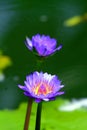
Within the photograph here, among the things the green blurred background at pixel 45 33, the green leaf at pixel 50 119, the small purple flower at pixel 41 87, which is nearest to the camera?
the small purple flower at pixel 41 87

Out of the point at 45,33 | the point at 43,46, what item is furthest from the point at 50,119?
the point at 45,33

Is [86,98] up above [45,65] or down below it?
below

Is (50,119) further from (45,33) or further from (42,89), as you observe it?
(45,33)

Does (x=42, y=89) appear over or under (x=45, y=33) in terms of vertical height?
under

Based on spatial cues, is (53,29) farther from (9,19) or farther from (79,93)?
(79,93)

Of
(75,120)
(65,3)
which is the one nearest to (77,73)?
(75,120)

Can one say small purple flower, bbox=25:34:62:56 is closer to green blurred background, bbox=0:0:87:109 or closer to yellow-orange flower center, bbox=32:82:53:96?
yellow-orange flower center, bbox=32:82:53:96

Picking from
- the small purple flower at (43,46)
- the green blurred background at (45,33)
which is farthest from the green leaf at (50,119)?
the small purple flower at (43,46)

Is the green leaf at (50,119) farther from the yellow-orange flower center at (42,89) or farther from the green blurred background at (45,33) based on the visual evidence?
the yellow-orange flower center at (42,89)
